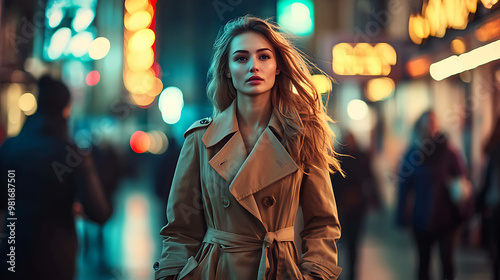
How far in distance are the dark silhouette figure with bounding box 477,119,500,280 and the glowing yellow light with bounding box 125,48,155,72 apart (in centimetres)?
251

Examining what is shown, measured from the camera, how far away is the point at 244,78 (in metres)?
1.61

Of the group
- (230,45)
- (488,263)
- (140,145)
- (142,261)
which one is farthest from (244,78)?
(488,263)

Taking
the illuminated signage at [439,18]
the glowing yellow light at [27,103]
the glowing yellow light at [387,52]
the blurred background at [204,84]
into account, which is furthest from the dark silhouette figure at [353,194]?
the glowing yellow light at [27,103]

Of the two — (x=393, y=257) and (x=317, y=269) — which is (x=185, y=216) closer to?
(x=317, y=269)

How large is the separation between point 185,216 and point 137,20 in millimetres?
1893

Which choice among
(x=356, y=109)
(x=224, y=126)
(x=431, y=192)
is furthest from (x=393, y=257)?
(x=224, y=126)

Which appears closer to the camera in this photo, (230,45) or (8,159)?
(230,45)

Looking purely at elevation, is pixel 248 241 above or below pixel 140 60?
below

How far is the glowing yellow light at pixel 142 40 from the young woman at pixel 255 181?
4.64ft

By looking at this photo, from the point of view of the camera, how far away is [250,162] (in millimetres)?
1554

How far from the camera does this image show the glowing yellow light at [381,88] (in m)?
3.08

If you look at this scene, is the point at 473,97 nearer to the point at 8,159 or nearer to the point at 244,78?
the point at 244,78

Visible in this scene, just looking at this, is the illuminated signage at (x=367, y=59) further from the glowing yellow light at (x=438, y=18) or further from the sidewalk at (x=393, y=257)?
the sidewalk at (x=393, y=257)

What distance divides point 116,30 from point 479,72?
2.60 m
